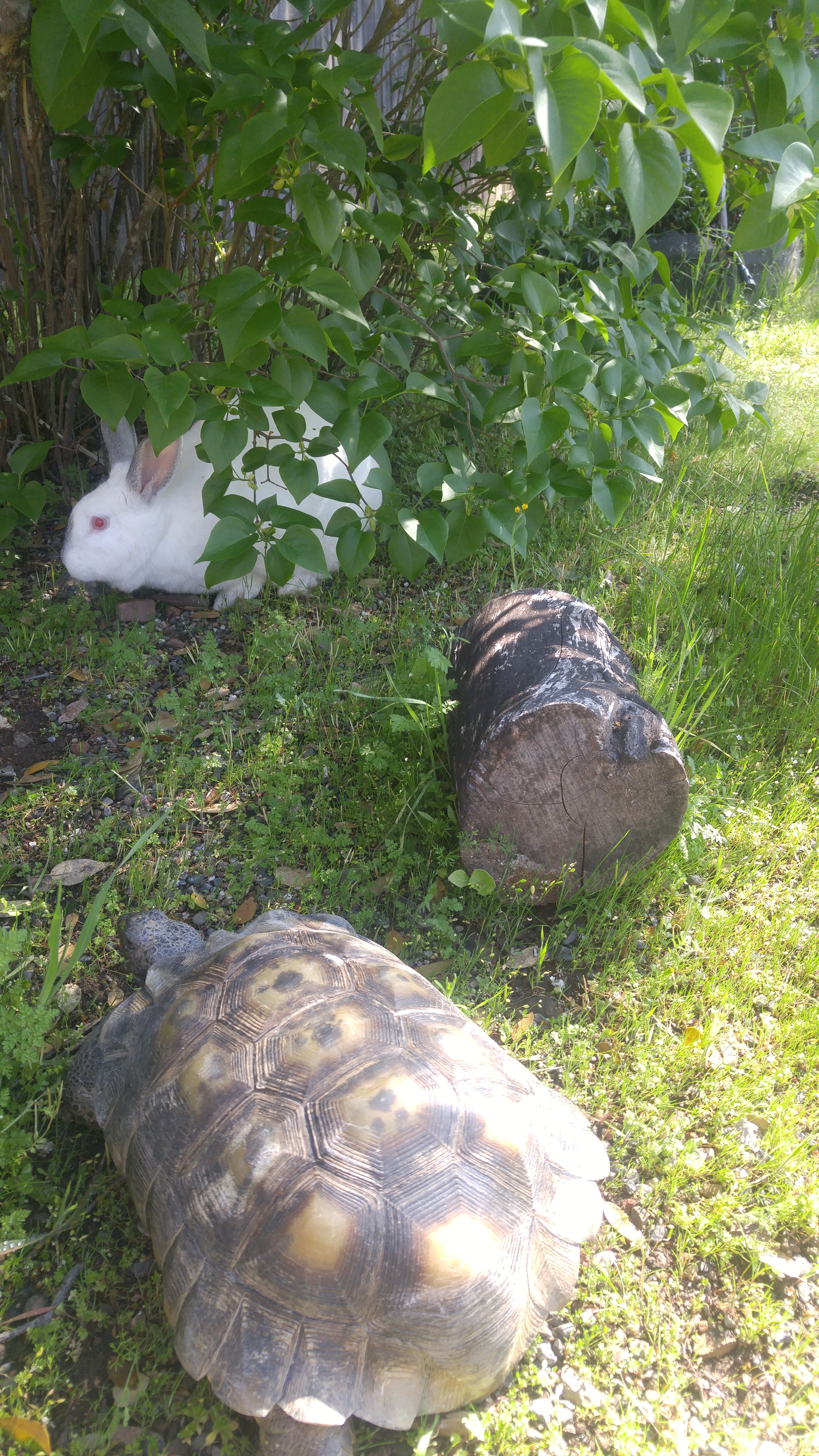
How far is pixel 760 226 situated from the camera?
4.22 feet

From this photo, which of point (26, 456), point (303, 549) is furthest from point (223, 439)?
point (26, 456)

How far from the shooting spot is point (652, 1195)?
6.46 feet

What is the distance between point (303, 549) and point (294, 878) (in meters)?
0.93

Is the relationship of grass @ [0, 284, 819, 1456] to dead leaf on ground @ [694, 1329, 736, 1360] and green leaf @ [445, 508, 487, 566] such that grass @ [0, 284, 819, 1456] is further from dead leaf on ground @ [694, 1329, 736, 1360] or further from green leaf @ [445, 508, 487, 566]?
green leaf @ [445, 508, 487, 566]

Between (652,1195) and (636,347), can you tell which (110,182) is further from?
(652,1195)

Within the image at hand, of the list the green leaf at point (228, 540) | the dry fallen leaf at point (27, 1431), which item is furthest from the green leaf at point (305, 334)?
the dry fallen leaf at point (27, 1431)

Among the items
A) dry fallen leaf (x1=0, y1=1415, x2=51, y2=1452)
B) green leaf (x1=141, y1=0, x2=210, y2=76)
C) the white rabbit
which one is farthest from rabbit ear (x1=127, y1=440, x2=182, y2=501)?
dry fallen leaf (x1=0, y1=1415, x2=51, y2=1452)

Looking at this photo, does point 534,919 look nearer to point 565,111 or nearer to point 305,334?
point 305,334

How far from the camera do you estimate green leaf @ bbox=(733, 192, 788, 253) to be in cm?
127

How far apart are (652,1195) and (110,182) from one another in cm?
380

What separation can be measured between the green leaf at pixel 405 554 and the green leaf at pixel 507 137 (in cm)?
119

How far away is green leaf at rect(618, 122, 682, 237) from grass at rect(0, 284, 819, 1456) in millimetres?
1631

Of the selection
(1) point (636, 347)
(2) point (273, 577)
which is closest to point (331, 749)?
(2) point (273, 577)

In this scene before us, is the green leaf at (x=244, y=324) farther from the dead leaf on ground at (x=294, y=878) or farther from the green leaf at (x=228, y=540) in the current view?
the dead leaf on ground at (x=294, y=878)
